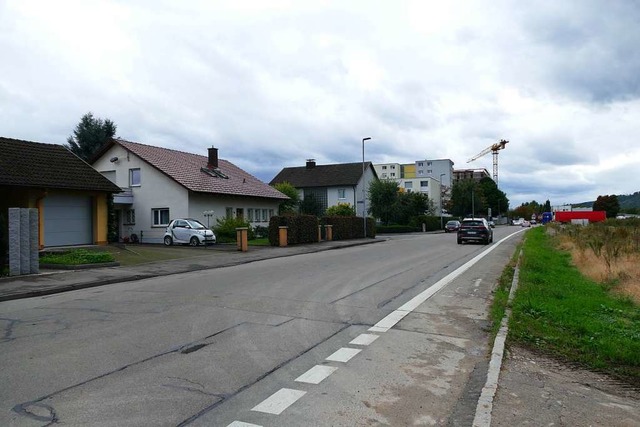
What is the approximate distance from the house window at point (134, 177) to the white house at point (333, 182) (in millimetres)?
30725

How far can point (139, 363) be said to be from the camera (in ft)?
19.2

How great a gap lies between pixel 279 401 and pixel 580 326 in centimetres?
539

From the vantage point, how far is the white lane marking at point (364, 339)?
695 centimetres

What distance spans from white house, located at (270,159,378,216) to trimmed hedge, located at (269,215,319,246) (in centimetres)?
2826

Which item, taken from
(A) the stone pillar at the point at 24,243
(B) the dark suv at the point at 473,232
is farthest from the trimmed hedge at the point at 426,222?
(A) the stone pillar at the point at 24,243

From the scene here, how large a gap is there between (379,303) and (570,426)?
599 centimetres

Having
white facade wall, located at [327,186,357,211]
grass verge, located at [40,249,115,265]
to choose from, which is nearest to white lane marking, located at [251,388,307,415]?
grass verge, located at [40,249,115,265]

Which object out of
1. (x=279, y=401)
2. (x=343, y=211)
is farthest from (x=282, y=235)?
(x=343, y=211)

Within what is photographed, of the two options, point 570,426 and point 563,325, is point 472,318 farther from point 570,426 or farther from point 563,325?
point 570,426

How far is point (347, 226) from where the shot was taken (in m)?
40.0

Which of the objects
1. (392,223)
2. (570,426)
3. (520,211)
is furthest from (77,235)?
(520,211)

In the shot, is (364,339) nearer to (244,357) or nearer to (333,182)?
(244,357)

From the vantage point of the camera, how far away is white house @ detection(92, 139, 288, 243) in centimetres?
3344

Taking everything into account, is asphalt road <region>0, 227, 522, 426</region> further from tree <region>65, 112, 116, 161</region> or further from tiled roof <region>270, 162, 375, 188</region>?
tiled roof <region>270, 162, 375, 188</region>
